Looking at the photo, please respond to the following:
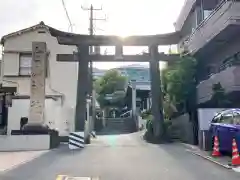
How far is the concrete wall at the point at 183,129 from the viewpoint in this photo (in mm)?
20484

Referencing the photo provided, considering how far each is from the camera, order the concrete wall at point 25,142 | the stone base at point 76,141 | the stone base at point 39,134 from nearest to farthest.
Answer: the concrete wall at point 25,142, the stone base at point 76,141, the stone base at point 39,134

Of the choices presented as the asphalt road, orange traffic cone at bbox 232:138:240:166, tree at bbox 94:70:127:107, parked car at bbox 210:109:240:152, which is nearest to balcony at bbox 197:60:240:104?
parked car at bbox 210:109:240:152

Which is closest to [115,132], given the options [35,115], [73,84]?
[73,84]

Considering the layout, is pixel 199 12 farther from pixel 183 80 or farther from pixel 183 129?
pixel 183 129

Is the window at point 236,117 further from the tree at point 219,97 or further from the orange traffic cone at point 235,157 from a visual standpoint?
the tree at point 219,97

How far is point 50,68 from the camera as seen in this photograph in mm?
28000

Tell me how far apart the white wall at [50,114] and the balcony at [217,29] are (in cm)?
1023

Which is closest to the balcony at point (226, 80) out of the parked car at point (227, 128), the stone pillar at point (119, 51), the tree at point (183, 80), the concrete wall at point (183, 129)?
the tree at point (183, 80)

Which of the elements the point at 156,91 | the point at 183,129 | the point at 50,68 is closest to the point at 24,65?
the point at 50,68

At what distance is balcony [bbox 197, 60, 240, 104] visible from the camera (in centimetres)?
1778

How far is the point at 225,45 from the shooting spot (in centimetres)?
2145

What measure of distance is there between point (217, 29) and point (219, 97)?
3626mm

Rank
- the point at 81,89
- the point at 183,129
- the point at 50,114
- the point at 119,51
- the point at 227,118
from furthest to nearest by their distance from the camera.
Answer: the point at 50,114, the point at 119,51, the point at 81,89, the point at 183,129, the point at 227,118

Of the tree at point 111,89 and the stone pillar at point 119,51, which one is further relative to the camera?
the tree at point 111,89
